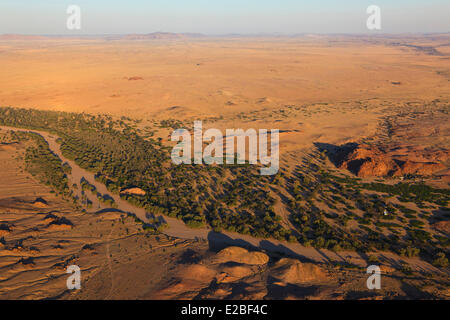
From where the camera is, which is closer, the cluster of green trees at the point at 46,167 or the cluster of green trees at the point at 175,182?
the cluster of green trees at the point at 175,182

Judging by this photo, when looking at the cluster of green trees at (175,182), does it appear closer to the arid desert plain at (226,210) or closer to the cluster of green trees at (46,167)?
the arid desert plain at (226,210)

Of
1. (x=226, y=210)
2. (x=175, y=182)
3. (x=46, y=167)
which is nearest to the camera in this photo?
(x=226, y=210)

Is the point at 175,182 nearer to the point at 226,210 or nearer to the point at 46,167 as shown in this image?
the point at 226,210

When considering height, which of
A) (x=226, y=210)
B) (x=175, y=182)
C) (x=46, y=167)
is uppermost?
(x=46, y=167)

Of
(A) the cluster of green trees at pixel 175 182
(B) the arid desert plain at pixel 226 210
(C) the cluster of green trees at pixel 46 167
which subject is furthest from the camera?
(C) the cluster of green trees at pixel 46 167

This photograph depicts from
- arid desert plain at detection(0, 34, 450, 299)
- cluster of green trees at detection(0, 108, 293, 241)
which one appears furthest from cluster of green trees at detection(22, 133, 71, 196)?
cluster of green trees at detection(0, 108, 293, 241)

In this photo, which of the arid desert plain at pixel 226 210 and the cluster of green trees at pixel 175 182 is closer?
the arid desert plain at pixel 226 210

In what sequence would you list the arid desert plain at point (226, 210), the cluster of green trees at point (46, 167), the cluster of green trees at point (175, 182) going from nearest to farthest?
the arid desert plain at point (226, 210)
the cluster of green trees at point (175, 182)
the cluster of green trees at point (46, 167)

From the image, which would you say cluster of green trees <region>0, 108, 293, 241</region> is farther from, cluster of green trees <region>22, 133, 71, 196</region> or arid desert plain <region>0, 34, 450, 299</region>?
cluster of green trees <region>22, 133, 71, 196</region>

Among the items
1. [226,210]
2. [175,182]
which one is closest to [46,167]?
[175,182]

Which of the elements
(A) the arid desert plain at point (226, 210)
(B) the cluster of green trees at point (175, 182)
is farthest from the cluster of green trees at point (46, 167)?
(B) the cluster of green trees at point (175, 182)
